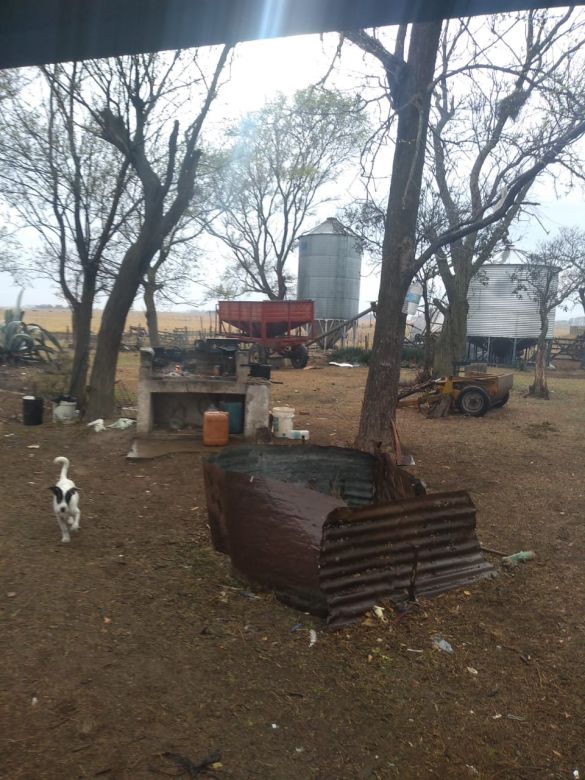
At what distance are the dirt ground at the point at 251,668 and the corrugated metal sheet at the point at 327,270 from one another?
27458mm

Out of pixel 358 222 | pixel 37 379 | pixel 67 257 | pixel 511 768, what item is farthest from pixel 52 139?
pixel 511 768

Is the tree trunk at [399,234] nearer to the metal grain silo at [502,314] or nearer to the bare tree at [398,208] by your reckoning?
the bare tree at [398,208]

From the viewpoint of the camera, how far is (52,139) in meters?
11.3

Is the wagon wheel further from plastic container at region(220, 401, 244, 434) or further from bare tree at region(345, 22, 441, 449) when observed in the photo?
bare tree at region(345, 22, 441, 449)

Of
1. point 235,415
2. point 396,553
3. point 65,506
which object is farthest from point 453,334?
point 65,506

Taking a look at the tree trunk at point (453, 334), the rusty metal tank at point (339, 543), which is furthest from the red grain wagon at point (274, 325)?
the rusty metal tank at point (339, 543)

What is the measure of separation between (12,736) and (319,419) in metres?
9.13

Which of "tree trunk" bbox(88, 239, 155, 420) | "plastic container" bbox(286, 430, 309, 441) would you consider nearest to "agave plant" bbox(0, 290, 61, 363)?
"tree trunk" bbox(88, 239, 155, 420)

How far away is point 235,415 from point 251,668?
6114mm

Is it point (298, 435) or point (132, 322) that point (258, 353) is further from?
point (132, 322)

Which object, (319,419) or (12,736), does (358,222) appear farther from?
(12,736)

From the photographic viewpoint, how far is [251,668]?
320 centimetres

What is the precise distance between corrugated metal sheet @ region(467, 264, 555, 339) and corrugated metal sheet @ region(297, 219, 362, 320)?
25.2ft

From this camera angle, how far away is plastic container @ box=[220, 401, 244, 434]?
9.14 metres
